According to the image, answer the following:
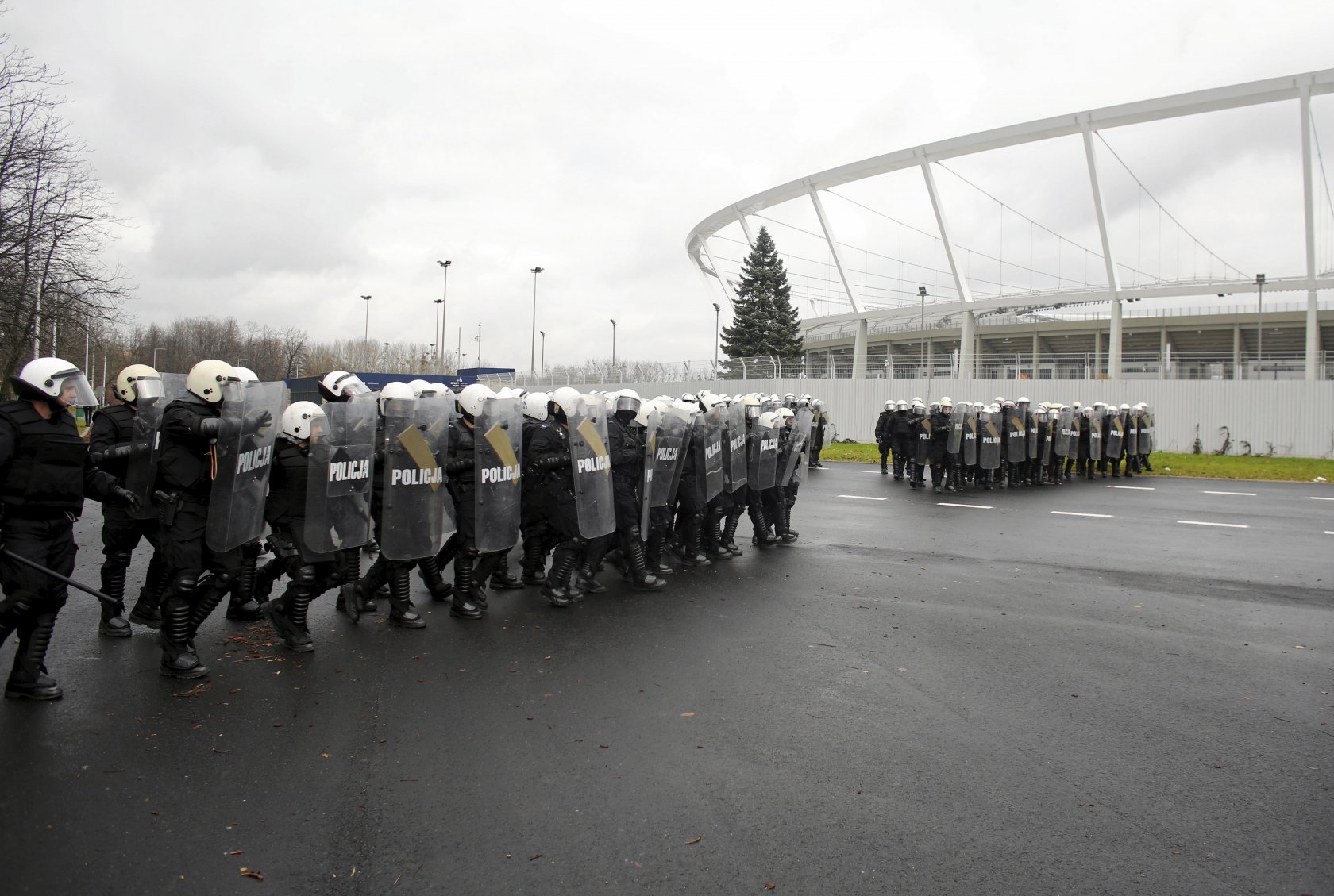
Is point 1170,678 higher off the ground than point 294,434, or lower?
lower

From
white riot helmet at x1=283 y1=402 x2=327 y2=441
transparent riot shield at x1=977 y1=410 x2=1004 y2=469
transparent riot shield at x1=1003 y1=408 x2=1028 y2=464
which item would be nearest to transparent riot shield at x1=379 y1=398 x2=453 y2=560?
white riot helmet at x1=283 y1=402 x2=327 y2=441

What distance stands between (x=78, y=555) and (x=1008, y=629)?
979 cm

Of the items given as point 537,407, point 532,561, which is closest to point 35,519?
point 537,407

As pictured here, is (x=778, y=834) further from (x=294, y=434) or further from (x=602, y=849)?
(x=294, y=434)

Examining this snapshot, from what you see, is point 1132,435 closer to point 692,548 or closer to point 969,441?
point 969,441

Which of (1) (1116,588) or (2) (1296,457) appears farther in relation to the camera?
(2) (1296,457)

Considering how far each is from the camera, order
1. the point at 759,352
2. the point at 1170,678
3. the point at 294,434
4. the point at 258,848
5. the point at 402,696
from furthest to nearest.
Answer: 1. the point at 759,352
2. the point at 294,434
3. the point at 1170,678
4. the point at 402,696
5. the point at 258,848

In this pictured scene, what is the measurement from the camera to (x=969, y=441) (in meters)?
17.4

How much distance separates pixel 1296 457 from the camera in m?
26.8

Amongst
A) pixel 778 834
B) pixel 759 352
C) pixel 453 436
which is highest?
pixel 759 352

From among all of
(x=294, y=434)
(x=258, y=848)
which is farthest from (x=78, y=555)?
(x=258, y=848)

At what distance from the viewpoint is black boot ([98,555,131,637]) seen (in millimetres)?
5902

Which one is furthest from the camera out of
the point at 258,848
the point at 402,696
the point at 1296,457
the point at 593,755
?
the point at 1296,457

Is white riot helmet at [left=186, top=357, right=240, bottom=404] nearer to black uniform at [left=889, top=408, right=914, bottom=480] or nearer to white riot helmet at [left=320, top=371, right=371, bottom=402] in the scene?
white riot helmet at [left=320, top=371, right=371, bottom=402]
